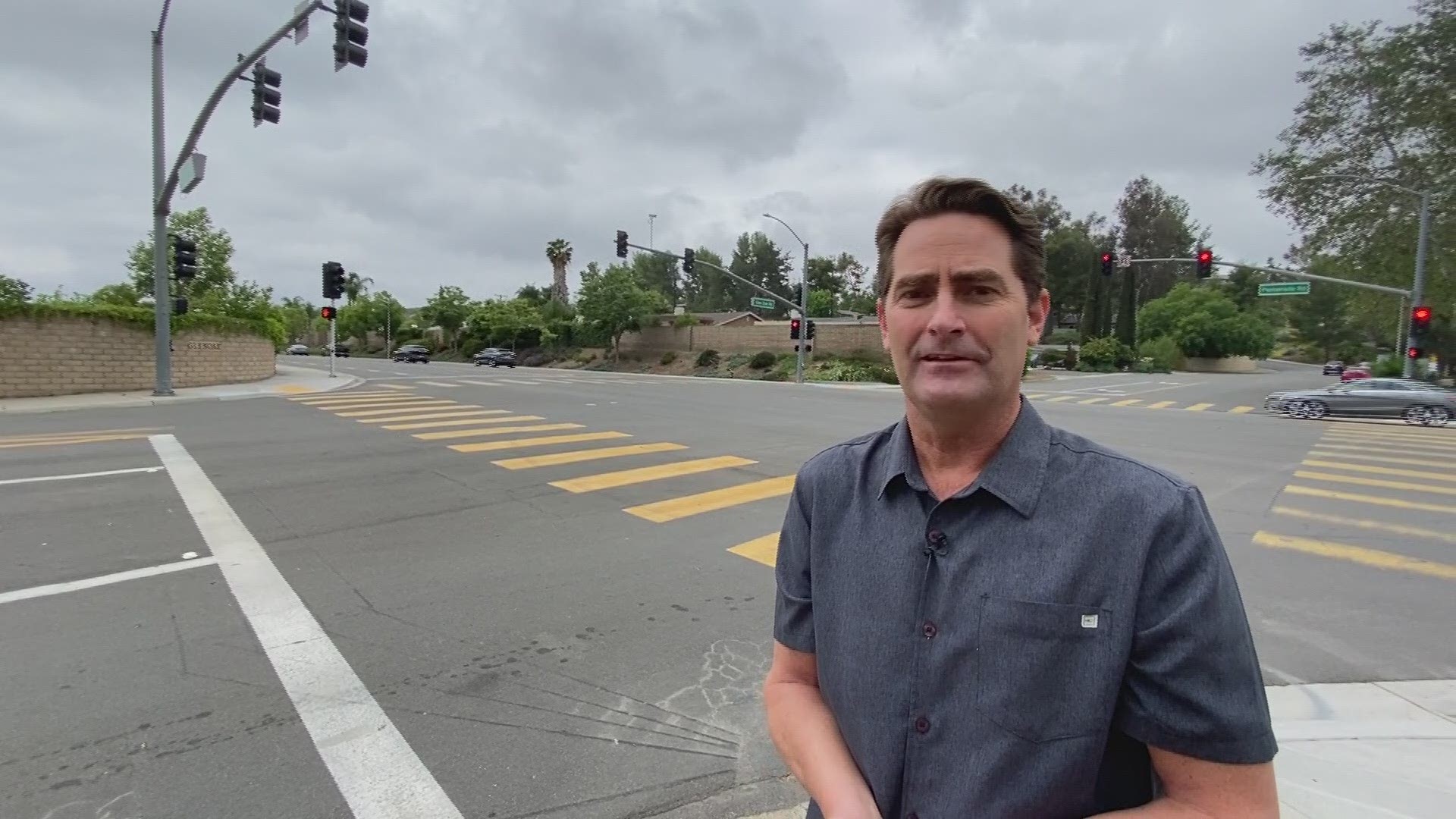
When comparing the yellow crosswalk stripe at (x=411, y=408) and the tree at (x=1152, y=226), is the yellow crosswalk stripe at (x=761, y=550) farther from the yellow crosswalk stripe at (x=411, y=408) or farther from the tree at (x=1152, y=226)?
the tree at (x=1152, y=226)

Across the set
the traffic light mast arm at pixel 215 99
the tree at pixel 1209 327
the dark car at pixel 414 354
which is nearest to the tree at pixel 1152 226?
the tree at pixel 1209 327

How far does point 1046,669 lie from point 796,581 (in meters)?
0.55

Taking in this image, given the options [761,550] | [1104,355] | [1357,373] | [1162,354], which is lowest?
[761,550]

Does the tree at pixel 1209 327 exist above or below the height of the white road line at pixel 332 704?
above

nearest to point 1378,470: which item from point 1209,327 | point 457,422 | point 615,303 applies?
point 457,422

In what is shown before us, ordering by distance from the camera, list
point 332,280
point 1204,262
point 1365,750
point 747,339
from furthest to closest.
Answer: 1. point 747,339
2. point 332,280
3. point 1204,262
4. point 1365,750

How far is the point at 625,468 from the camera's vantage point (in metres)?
9.56

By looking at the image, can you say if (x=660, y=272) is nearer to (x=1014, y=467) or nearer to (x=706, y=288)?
(x=706, y=288)

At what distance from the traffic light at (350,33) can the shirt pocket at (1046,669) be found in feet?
46.4

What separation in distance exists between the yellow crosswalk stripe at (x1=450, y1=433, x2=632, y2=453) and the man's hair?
1018cm

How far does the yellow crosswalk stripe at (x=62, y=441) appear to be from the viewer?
35.2 ft

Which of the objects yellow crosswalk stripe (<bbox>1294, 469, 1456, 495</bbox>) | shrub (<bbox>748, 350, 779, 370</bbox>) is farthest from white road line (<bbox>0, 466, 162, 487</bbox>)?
shrub (<bbox>748, 350, 779, 370</bbox>)

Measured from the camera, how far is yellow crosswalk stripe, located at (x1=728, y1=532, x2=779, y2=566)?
230 inches

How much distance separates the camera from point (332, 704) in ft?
11.1
